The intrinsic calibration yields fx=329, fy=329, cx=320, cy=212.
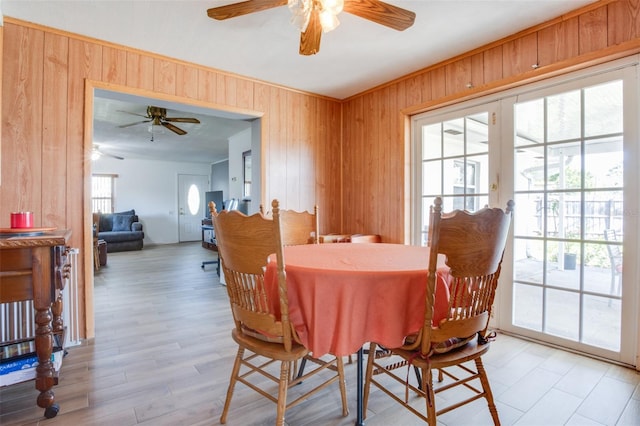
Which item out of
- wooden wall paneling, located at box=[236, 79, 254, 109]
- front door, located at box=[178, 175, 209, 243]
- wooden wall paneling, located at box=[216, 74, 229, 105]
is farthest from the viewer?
front door, located at box=[178, 175, 209, 243]

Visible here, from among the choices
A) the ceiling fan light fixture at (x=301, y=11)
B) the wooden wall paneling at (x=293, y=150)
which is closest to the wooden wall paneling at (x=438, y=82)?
the wooden wall paneling at (x=293, y=150)

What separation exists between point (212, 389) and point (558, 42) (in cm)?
327

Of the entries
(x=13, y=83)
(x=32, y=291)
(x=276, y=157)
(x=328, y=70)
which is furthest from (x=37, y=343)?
(x=328, y=70)

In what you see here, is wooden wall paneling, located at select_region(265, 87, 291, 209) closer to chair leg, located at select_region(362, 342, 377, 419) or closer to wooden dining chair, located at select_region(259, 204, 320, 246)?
wooden dining chair, located at select_region(259, 204, 320, 246)

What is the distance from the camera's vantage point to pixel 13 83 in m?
2.39

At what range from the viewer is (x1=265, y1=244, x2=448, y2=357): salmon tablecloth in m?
1.35

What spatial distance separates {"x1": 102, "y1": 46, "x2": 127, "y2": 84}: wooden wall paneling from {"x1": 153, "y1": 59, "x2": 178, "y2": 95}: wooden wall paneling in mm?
242

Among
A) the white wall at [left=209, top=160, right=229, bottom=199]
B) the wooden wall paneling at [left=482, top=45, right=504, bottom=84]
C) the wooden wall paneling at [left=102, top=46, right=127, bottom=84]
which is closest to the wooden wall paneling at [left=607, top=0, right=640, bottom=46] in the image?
the wooden wall paneling at [left=482, top=45, right=504, bottom=84]

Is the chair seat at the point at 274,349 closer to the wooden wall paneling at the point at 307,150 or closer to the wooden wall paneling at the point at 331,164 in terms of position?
the wooden wall paneling at the point at 307,150

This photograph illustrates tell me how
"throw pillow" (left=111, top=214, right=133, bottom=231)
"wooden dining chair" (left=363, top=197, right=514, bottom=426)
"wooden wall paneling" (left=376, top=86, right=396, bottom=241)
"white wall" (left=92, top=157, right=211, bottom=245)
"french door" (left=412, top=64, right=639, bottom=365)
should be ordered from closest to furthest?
1. "wooden dining chair" (left=363, top=197, right=514, bottom=426)
2. "french door" (left=412, top=64, right=639, bottom=365)
3. "wooden wall paneling" (left=376, top=86, right=396, bottom=241)
4. "throw pillow" (left=111, top=214, right=133, bottom=231)
5. "white wall" (left=92, top=157, right=211, bottom=245)

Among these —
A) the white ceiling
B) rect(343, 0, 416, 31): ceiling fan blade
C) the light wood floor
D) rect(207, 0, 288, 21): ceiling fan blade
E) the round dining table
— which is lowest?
the light wood floor

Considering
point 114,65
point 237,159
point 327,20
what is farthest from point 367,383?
point 237,159

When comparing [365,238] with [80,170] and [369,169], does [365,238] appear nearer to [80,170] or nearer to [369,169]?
[369,169]

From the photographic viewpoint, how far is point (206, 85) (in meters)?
3.23
